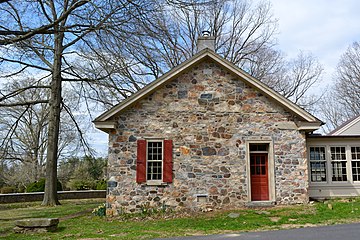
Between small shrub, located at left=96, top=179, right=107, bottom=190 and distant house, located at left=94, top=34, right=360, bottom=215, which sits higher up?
distant house, located at left=94, top=34, right=360, bottom=215

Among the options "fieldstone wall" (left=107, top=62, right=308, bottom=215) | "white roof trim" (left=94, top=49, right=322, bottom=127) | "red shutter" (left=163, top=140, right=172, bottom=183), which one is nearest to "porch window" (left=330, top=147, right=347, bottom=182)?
"fieldstone wall" (left=107, top=62, right=308, bottom=215)

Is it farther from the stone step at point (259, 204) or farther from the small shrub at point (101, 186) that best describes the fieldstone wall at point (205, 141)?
the small shrub at point (101, 186)

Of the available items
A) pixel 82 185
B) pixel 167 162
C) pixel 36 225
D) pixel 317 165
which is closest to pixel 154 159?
pixel 167 162

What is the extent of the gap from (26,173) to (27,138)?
335cm

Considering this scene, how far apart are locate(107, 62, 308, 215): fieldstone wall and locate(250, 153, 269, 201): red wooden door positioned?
1.75ft

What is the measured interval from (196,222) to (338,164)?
25.3 feet

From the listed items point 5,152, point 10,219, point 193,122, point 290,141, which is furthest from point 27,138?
point 290,141

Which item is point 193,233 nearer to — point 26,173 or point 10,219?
point 10,219

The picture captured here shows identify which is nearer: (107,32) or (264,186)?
(107,32)

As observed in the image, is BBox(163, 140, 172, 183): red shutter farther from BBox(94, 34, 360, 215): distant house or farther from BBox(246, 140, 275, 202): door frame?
BBox(246, 140, 275, 202): door frame

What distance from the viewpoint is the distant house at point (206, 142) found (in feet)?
43.6

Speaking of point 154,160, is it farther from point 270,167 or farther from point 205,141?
point 270,167

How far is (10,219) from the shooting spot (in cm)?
1379

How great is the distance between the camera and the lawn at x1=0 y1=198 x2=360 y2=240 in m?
9.73
